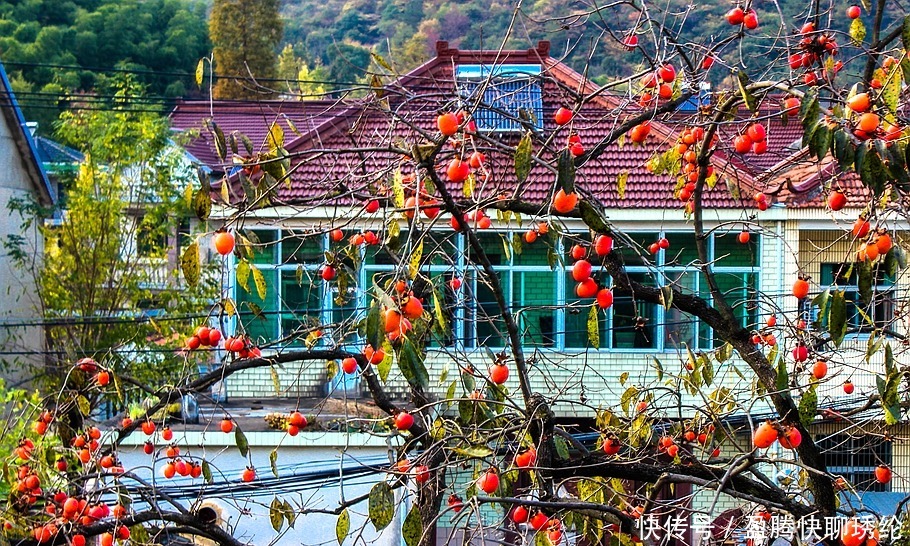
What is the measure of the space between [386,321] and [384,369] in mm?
485

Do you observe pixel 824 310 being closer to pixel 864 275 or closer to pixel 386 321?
pixel 864 275

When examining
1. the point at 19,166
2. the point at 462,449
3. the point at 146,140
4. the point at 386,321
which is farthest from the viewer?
the point at 19,166

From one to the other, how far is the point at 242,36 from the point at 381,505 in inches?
1050

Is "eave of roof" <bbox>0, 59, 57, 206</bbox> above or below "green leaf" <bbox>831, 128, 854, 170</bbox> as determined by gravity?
above

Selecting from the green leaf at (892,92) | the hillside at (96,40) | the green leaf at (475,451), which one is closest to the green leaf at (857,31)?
the green leaf at (892,92)

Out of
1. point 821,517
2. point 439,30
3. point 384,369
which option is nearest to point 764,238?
point 821,517

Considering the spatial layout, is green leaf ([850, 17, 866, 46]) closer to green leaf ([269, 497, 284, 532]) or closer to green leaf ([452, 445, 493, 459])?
green leaf ([452, 445, 493, 459])

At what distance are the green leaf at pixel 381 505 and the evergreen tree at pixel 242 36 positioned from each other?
2568 centimetres

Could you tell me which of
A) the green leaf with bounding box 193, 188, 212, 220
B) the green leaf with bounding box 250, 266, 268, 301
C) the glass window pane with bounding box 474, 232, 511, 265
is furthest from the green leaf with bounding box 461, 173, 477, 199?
the glass window pane with bounding box 474, 232, 511, 265

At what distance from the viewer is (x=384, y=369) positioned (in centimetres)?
263

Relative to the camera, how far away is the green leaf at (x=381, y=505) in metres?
2.85

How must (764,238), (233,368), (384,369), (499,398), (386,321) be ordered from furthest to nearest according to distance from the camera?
(764,238), (233,368), (499,398), (384,369), (386,321)

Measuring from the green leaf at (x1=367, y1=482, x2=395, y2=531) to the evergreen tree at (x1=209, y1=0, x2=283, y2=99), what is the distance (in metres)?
25.7

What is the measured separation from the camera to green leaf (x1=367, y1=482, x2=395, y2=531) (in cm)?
285
